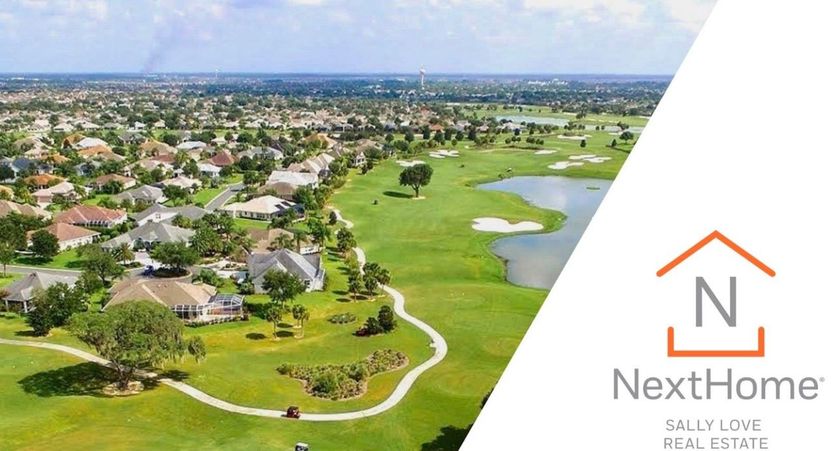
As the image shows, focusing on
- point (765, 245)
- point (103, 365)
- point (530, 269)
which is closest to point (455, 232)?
point (530, 269)

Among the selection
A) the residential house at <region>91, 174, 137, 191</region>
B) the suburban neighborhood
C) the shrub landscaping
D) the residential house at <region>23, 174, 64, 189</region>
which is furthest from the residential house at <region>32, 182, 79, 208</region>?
the shrub landscaping

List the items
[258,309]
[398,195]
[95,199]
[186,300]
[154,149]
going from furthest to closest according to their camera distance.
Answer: [154,149]
[398,195]
[95,199]
[258,309]
[186,300]

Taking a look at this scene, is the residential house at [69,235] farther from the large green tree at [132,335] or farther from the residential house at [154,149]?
the residential house at [154,149]

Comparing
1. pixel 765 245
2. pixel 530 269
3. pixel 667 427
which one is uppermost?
pixel 765 245

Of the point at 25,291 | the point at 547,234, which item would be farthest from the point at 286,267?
the point at 547,234

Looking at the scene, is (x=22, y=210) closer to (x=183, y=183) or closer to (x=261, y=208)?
(x=183, y=183)

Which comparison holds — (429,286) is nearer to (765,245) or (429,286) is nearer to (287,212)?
(287,212)
